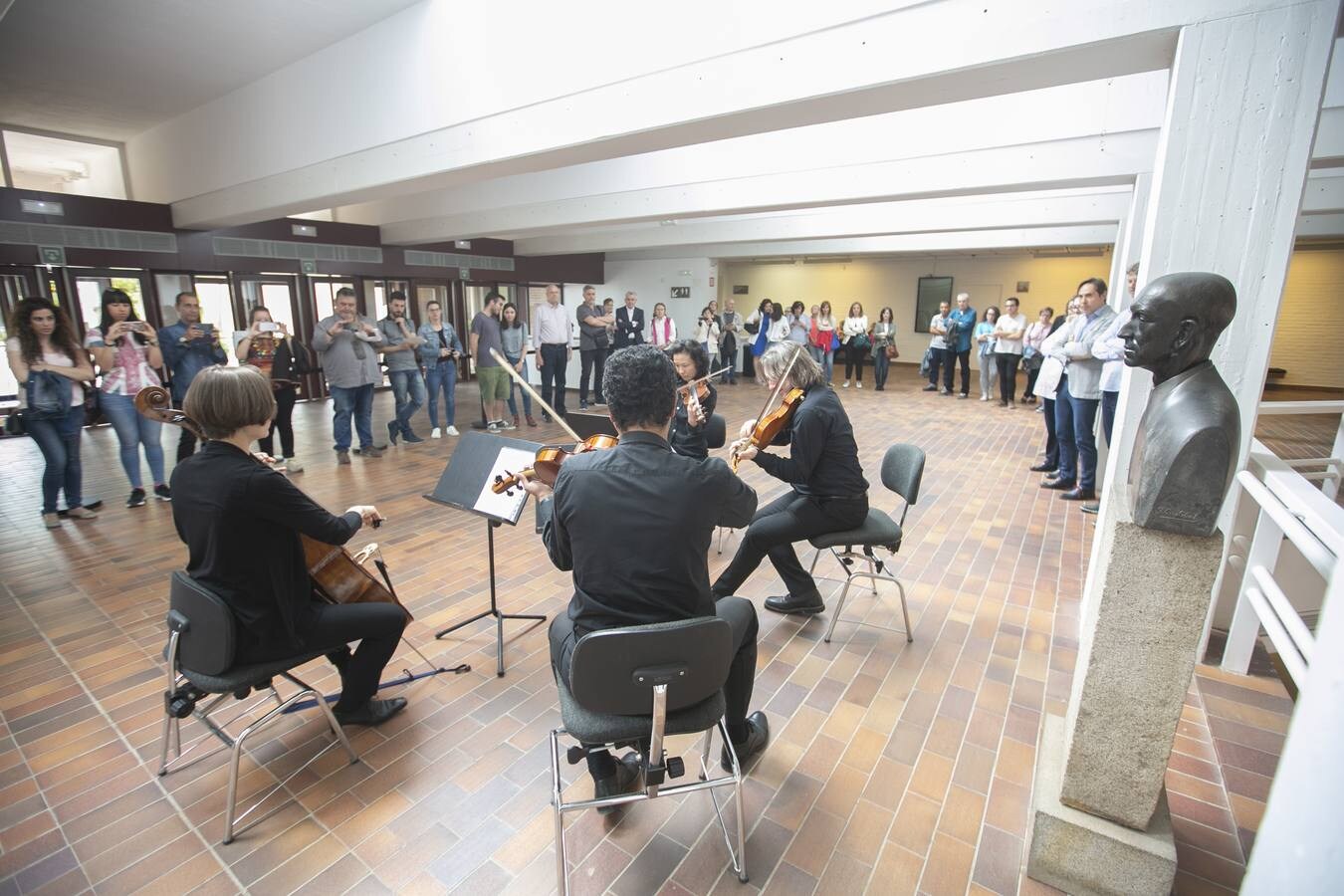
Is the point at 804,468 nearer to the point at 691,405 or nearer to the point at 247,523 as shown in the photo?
the point at 691,405

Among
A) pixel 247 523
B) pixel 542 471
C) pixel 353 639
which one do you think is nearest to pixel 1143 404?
pixel 542 471

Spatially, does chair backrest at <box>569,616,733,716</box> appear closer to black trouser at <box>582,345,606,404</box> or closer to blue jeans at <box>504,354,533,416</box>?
blue jeans at <box>504,354,533,416</box>

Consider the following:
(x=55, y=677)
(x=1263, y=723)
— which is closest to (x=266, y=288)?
(x=55, y=677)

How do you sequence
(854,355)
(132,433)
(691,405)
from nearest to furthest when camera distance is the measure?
(691,405) → (132,433) → (854,355)

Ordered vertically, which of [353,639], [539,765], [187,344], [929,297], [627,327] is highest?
[929,297]

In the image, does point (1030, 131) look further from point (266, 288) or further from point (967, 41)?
point (266, 288)

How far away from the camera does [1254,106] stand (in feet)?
7.07

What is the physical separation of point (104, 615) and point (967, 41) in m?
5.28

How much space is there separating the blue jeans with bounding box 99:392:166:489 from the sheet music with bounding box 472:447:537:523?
13.1ft

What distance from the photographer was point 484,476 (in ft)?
8.59

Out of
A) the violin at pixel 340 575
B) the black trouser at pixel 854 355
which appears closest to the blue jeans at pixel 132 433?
the violin at pixel 340 575

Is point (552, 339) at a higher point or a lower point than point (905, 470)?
higher

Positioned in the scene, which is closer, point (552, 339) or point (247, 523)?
point (247, 523)

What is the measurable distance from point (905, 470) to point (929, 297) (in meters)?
14.0
